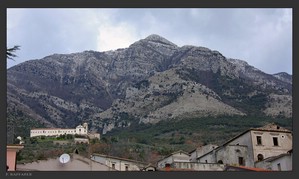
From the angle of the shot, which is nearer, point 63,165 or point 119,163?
point 63,165

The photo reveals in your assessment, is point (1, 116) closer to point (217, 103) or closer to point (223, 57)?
point (217, 103)

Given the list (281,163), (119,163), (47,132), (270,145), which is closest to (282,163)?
(281,163)

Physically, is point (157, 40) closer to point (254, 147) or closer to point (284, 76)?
point (284, 76)

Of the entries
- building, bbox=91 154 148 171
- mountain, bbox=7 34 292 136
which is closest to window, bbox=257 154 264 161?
building, bbox=91 154 148 171

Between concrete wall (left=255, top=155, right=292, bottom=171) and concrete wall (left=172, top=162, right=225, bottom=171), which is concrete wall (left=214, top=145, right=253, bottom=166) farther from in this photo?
concrete wall (left=172, top=162, right=225, bottom=171)
